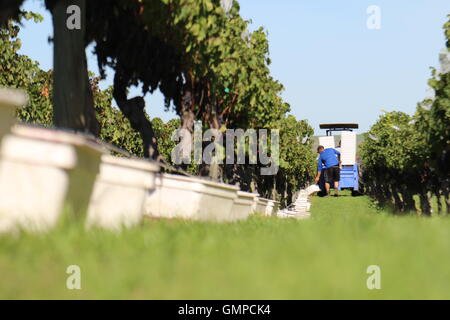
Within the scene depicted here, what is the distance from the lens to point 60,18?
1355cm

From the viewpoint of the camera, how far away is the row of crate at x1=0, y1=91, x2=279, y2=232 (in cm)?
649

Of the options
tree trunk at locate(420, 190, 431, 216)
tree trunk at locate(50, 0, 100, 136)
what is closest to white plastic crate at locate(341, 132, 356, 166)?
tree trunk at locate(420, 190, 431, 216)

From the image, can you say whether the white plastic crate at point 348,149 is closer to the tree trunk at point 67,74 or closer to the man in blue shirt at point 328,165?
the man in blue shirt at point 328,165

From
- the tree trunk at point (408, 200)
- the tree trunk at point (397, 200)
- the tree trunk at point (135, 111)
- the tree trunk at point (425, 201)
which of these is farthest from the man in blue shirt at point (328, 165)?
the tree trunk at point (397, 200)

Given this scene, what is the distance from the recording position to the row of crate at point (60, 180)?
21.3 feet

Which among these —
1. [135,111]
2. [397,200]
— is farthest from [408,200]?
[135,111]

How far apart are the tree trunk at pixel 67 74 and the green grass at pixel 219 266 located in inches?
270

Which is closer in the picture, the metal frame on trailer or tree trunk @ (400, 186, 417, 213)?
tree trunk @ (400, 186, 417, 213)

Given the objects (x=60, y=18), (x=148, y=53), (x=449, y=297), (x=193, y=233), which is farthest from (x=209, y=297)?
(x=148, y=53)

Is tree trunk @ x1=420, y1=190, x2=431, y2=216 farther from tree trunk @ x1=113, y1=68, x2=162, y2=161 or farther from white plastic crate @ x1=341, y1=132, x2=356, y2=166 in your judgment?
tree trunk @ x1=113, y1=68, x2=162, y2=161

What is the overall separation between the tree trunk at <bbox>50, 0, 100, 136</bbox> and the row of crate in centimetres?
481

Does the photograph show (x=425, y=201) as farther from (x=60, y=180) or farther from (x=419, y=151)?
(x=60, y=180)

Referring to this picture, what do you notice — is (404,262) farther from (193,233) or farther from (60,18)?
(60,18)

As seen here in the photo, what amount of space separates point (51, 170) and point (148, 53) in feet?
40.7
